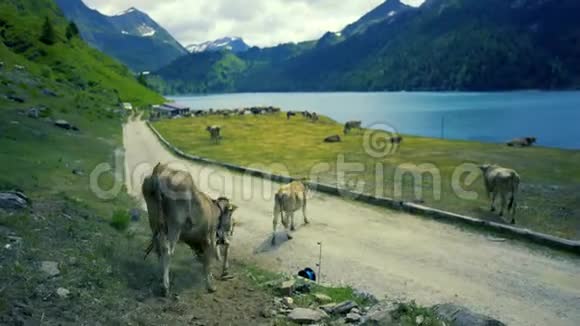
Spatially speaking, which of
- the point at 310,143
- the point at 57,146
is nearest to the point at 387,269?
the point at 57,146

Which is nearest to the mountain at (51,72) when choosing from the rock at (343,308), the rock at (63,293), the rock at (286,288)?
the rock at (63,293)

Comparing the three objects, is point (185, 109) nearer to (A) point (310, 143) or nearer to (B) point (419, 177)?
(A) point (310, 143)

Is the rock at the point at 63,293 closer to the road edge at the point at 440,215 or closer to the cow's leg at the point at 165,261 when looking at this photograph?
the cow's leg at the point at 165,261

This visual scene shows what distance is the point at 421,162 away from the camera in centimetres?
3192

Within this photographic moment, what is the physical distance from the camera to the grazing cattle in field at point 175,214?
9445mm

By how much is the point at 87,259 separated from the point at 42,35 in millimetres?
116895

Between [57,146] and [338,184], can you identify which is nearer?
[338,184]

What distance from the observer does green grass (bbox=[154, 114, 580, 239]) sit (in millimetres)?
18969

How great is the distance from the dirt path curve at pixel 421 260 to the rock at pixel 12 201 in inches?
243

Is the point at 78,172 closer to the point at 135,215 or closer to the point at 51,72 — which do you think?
the point at 135,215

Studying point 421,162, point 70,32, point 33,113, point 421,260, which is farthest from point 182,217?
point 70,32

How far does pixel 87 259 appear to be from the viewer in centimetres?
969

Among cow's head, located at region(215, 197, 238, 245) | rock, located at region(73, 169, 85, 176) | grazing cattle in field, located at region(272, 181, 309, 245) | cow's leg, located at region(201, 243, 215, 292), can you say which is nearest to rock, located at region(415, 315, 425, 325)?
cow's leg, located at region(201, 243, 215, 292)

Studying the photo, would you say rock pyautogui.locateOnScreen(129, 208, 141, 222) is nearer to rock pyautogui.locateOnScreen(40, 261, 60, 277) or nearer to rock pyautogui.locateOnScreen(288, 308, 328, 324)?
rock pyautogui.locateOnScreen(40, 261, 60, 277)
